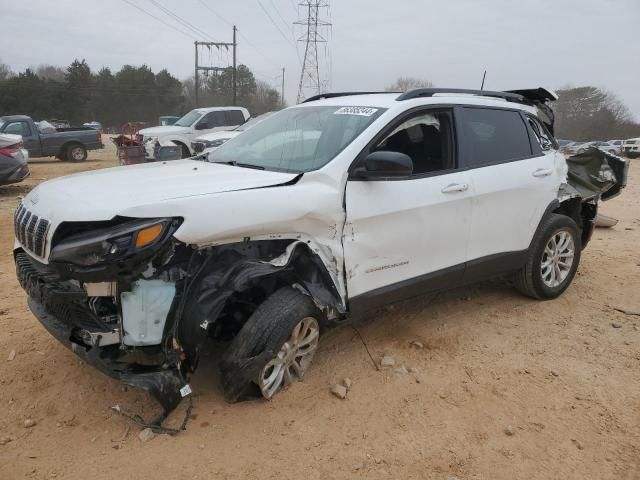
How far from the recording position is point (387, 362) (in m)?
3.56

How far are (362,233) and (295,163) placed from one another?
644mm

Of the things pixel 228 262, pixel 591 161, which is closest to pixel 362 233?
pixel 228 262

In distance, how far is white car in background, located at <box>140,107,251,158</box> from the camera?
15.3 metres

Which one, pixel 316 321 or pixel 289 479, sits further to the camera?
pixel 316 321

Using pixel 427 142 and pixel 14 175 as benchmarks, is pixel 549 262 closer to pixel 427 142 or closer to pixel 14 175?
pixel 427 142

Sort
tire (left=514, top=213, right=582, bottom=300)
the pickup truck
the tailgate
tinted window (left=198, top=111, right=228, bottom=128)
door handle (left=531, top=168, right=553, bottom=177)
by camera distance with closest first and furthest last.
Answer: door handle (left=531, top=168, right=553, bottom=177) → tire (left=514, top=213, right=582, bottom=300) → the tailgate → tinted window (left=198, top=111, right=228, bottom=128) → the pickup truck

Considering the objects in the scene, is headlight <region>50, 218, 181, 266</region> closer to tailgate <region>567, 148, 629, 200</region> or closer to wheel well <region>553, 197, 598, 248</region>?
wheel well <region>553, 197, 598, 248</region>

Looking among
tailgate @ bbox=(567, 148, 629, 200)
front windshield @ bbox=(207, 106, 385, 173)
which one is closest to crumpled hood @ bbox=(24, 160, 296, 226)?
front windshield @ bbox=(207, 106, 385, 173)

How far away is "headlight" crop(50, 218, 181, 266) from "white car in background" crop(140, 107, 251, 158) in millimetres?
12768

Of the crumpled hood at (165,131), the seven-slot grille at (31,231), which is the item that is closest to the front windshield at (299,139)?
the seven-slot grille at (31,231)

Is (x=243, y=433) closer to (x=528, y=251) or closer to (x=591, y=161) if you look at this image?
(x=528, y=251)

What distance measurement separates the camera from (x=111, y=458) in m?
2.60

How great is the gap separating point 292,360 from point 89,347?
1.14 m

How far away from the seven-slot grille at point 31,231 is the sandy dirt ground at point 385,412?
0.94m
